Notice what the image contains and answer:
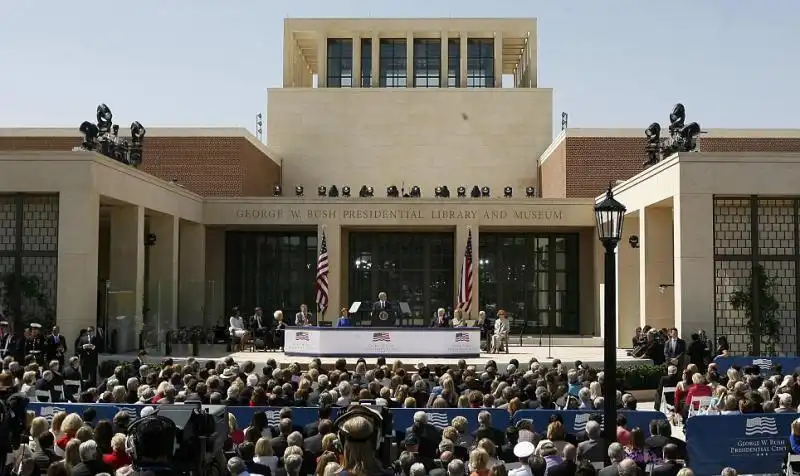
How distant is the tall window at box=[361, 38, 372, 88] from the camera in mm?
50688

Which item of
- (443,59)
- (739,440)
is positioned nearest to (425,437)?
(739,440)

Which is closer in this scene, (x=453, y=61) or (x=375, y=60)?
(x=375, y=60)

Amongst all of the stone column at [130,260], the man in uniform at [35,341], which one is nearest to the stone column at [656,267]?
the stone column at [130,260]

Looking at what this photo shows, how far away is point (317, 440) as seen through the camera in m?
11.2

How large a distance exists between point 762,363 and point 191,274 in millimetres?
22467

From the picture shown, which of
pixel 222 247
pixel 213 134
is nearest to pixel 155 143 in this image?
pixel 213 134

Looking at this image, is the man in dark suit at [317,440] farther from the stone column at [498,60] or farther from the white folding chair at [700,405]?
the stone column at [498,60]

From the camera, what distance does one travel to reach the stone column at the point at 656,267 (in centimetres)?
3083

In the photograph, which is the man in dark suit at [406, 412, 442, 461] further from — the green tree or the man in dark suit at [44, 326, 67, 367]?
the green tree

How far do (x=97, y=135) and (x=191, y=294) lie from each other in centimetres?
747

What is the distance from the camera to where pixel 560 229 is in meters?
40.2

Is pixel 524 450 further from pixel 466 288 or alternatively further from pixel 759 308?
pixel 466 288

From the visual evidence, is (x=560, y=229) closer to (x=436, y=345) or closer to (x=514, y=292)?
(x=514, y=292)

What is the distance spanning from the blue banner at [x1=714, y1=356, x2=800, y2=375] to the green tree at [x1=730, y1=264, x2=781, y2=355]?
15.6 ft
